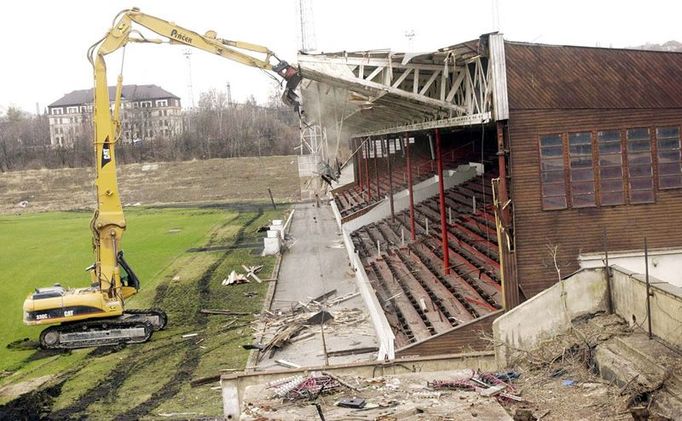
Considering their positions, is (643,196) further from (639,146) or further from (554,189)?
(554,189)

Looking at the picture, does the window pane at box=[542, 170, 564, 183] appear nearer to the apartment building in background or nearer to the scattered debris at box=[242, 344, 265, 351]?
the scattered debris at box=[242, 344, 265, 351]

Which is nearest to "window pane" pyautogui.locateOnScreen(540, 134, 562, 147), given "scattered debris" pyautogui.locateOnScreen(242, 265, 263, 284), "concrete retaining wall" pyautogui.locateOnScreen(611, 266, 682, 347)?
"concrete retaining wall" pyautogui.locateOnScreen(611, 266, 682, 347)

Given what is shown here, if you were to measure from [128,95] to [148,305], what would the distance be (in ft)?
368

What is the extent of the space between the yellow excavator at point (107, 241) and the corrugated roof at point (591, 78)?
7.18m

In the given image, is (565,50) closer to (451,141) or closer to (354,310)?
(354,310)

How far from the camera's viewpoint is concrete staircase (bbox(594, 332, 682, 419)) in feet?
33.2

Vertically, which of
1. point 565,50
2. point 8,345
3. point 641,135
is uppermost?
point 565,50

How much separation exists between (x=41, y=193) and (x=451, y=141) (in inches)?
1960

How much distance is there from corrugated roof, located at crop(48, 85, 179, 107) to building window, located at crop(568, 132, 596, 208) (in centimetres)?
Result: 11480

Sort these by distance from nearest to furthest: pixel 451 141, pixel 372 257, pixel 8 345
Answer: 1. pixel 8 345
2. pixel 372 257
3. pixel 451 141

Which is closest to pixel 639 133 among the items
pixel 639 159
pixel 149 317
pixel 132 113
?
pixel 639 159

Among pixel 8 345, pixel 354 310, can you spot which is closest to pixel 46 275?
pixel 8 345

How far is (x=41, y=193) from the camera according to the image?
72438 millimetres

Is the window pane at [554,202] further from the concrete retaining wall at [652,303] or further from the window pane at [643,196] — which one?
the concrete retaining wall at [652,303]
